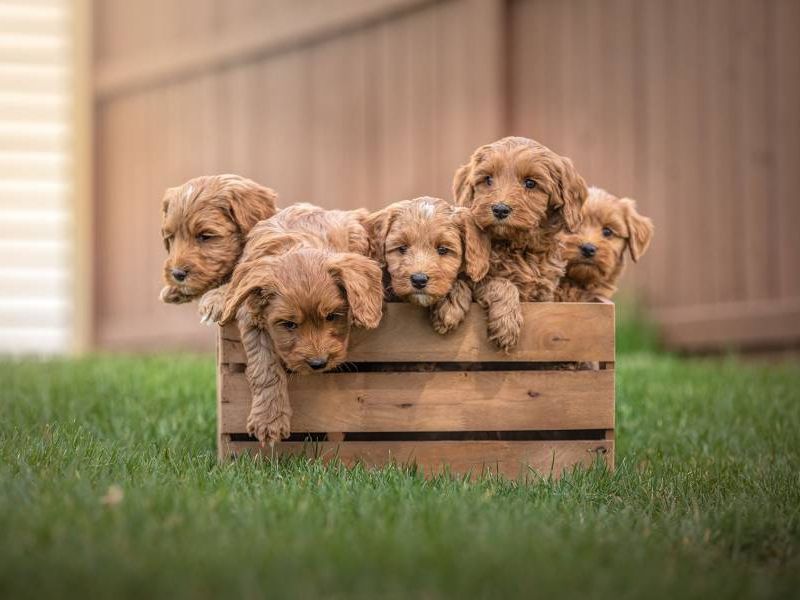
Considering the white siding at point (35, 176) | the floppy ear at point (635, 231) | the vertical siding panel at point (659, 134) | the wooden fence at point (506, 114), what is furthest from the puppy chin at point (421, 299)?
the white siding at point (35, 176)

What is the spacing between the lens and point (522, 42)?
28.1ft

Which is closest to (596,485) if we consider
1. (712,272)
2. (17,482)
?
(17,482)

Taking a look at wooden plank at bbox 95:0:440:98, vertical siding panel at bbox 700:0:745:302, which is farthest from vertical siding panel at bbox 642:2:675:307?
wooden plank at bbox 95:0:440:98

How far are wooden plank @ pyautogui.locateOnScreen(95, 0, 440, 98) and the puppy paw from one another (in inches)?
216

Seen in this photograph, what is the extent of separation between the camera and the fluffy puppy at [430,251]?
3.65 metres

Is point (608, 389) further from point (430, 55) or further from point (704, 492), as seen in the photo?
point (430, 55)

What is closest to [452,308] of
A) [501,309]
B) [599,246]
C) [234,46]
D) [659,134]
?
[501,309]

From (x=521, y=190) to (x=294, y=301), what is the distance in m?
0.90

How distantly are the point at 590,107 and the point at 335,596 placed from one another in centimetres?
656

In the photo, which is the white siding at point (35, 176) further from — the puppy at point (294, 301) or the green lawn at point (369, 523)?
the puppy at point (294, 301)

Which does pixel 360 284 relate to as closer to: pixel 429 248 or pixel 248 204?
pixel 429 248

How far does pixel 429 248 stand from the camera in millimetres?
3672

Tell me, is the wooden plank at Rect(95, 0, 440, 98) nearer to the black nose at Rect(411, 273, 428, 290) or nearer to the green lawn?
the green lawn

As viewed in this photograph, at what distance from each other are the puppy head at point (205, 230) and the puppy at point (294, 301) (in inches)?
A: 4.6
